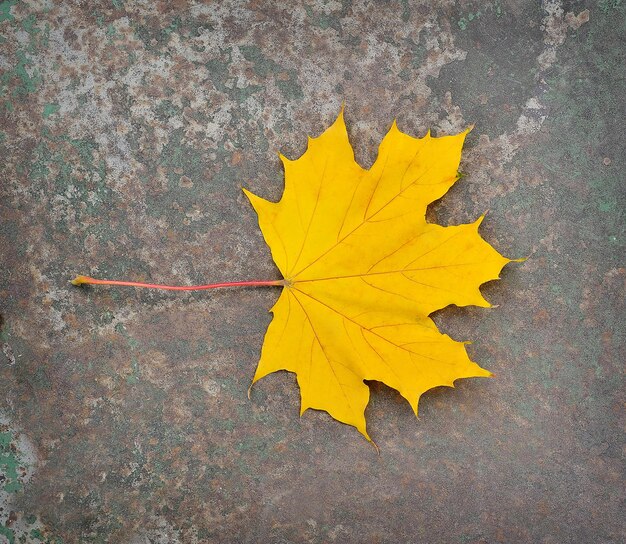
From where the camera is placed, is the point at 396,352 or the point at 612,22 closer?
the point at 396,352

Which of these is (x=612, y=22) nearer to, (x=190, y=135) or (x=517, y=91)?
(x=517, y=91)

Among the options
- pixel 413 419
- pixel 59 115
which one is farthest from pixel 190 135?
pixel 413 419

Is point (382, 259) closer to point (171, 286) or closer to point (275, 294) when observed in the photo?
point (275, 294)

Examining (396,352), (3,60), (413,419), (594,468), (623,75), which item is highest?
(3,60)

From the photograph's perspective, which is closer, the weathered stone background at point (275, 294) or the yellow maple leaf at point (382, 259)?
the yellow maple leaf at point (382, 259)
